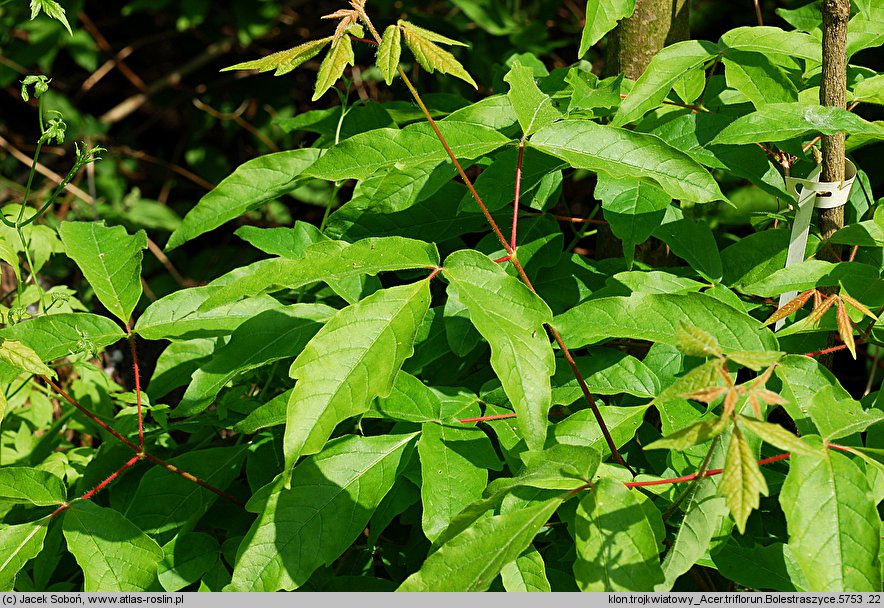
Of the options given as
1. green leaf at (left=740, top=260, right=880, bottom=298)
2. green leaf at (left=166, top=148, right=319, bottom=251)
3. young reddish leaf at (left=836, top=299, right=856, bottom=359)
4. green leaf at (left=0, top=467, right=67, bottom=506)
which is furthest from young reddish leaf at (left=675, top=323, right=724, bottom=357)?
green leaf at (left=0, top=467, right=67, bottom=506)

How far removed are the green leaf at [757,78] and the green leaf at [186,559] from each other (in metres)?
0.95

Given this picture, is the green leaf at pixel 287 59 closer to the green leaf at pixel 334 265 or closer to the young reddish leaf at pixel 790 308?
the green leaf at pixel 334 265

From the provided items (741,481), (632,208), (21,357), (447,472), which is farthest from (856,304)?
(21,357)

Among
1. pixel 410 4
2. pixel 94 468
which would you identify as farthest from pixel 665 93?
pixel 410 4

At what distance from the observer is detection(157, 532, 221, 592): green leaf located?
102cm

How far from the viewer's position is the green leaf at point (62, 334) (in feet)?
3.59

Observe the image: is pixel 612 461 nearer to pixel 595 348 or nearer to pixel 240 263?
pixel 595 348

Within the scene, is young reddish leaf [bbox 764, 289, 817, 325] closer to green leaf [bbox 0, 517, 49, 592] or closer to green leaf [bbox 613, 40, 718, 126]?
green leaf [bbox 613, 40, 718, 126]

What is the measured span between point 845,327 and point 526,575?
17.6 inches

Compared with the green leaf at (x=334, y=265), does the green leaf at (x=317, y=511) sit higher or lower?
lower

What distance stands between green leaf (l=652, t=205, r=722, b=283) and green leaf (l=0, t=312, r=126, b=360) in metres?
0.78

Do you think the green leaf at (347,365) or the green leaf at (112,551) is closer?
the green leaf at (347,365)

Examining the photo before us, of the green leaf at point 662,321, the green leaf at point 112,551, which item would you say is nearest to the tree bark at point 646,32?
the green leaf at point 662,321

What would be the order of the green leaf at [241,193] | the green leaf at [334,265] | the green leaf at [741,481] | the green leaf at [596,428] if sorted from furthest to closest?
the green leaf at [241,193], the green leaf at [596,428], the green leaf at [334,265], the green leaf at [741,481]
